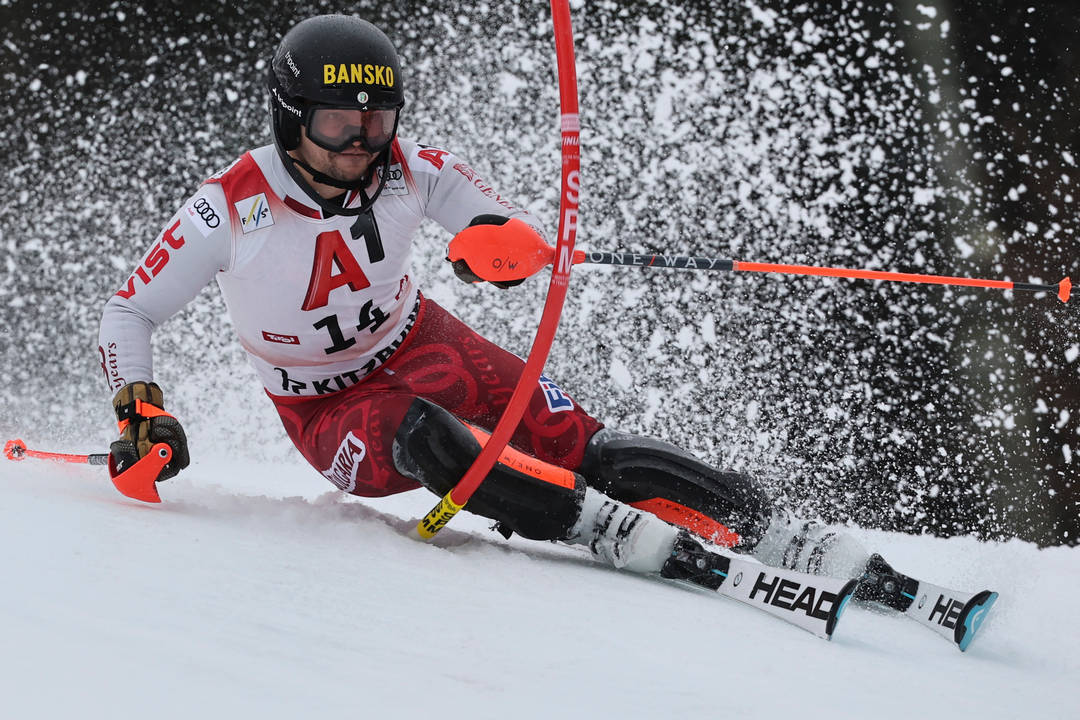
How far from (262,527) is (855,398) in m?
2.34

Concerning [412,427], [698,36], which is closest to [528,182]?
[698,36]

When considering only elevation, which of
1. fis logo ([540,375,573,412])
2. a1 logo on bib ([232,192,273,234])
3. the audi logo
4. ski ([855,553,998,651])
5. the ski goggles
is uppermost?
the ski goggles

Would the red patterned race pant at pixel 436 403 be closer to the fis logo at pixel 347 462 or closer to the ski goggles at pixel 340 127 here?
the fis logo at pixel 347 462

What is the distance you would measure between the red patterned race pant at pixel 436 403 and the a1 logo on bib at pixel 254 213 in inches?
14.6

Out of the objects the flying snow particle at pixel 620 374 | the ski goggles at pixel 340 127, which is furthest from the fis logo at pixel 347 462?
the flying snow particle at pixel 620 374

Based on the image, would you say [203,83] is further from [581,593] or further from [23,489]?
[581,593]

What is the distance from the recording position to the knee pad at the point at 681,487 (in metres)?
1.77

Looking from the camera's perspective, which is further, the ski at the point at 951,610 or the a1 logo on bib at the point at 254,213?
the a1 logo on bib at the point at 254,213

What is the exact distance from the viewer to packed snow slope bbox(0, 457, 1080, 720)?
2.70 feet

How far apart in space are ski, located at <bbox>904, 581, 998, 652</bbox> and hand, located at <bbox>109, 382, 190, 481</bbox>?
1340 mm

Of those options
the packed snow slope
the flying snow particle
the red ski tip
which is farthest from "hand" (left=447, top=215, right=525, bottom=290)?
the flying snow particle

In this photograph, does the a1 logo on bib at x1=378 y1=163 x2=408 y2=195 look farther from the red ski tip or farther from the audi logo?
the red ski tip

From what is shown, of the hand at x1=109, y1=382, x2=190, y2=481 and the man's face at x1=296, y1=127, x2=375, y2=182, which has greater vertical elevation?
the man's face at x1=296, y1=127, x2=375, y2=182

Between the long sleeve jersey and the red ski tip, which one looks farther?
the red ski tip
